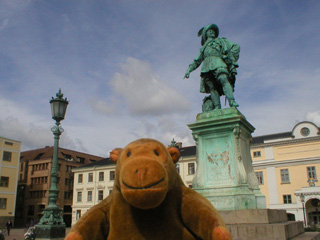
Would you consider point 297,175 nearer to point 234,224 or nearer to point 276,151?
point 276,151

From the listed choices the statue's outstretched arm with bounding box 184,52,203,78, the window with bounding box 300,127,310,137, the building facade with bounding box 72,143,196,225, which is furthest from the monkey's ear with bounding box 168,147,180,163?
the building facade with bounding box 72,143,196,225

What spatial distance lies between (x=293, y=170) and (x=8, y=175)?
37784mm

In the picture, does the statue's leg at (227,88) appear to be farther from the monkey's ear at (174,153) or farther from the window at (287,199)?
the window at (287,199)

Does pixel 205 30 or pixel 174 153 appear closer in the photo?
pixel 174 153

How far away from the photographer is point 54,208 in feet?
32.0

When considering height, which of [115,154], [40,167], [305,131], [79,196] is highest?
[305,131]

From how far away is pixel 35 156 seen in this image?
5588 centimetres

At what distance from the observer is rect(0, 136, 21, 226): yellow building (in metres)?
40.6

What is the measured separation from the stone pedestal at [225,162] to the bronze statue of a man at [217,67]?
0.80 metres

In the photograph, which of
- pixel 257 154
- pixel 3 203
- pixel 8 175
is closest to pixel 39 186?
pixel 8 175

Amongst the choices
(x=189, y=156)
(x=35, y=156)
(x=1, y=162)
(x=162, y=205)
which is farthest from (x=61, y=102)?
(x=35, y=156)

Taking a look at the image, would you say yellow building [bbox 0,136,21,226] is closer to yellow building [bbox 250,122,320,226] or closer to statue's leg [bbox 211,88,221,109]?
yellow building [bbox 250,122,320,226]

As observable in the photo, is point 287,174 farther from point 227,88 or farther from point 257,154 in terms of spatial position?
point 227,88

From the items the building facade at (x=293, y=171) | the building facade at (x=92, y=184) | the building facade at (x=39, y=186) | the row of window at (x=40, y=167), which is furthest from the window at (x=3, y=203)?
the building facade at (x=293, y=171)
